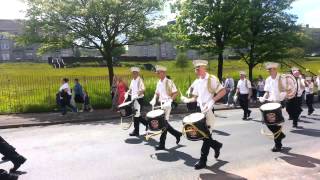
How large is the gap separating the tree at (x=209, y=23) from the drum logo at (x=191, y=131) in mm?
19221

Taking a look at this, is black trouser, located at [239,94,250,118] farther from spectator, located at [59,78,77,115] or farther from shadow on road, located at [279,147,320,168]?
spectator, located at [59,78,77,115]

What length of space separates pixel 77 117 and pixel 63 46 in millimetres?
5726

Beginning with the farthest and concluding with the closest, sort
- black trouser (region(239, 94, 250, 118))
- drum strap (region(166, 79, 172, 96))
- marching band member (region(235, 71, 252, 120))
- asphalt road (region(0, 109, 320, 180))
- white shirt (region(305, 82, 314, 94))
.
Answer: white shirt (region(305, 82, 314, 94)) → marching band member (region(235, 71, 252, 120)) → black trouser (region(239, 94, 250, 118)) → drum strap (region(166, 79, 172, 96)) → asphalt road (region(0, 109, 320, 180))

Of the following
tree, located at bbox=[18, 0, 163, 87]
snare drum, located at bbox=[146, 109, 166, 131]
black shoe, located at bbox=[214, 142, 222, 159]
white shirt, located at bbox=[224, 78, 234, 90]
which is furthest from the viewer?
white shirt, located at bbox=[224, 78, 234, 90]

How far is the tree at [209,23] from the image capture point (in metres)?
27.5

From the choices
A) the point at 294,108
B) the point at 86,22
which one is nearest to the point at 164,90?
the point at 294,108

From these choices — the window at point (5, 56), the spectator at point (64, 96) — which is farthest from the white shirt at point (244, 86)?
the window at point (5, 56)

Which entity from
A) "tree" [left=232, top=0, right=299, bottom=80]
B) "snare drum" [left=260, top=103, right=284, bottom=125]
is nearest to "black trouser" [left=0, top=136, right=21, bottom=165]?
"snare drum" [left=260, top=103, right=284, bottom=125]

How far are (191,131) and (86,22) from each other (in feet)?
46.8

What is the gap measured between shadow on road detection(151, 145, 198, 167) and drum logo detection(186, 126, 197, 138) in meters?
0.68

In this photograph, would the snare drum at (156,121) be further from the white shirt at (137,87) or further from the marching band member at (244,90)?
the marching band member at (244,90)

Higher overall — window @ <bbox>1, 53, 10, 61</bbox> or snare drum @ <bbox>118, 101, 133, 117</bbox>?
window @ <bbox>1, 53, 10, 61</bbox>

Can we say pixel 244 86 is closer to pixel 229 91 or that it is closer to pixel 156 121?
pixel 229 91

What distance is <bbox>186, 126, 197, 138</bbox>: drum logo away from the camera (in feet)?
27.8
